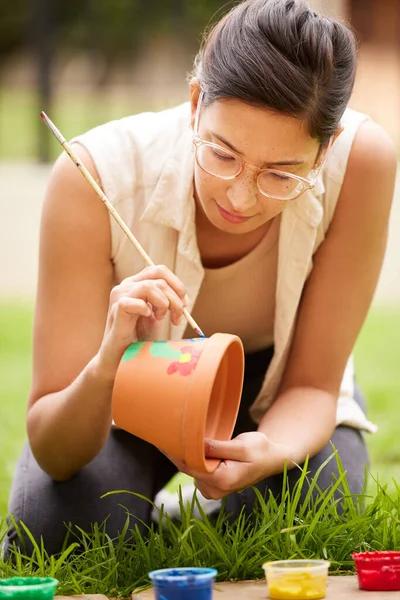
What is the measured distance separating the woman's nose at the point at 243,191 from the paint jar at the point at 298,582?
61cm

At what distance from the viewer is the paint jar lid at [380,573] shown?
1.58 m

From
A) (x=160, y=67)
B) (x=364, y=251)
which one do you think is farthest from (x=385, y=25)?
(x=364, y=251)

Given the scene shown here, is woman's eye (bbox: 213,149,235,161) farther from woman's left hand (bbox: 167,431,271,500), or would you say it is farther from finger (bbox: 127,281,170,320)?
woman's left hand (bbox: 167,431,271,500)

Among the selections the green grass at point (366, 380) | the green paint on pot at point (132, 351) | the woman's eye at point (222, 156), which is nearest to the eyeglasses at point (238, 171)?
the woman's eye at point (222, 156)

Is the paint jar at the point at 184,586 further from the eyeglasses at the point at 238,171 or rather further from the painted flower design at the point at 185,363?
the eyeglasses at the point at 238,171

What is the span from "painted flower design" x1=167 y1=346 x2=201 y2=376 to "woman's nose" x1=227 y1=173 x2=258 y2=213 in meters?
0.32

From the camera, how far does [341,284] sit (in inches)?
85.6

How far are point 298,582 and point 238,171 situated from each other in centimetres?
69

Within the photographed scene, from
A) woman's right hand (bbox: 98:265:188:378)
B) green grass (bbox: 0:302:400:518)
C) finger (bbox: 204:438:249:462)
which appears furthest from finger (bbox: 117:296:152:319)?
green grass (bbox: 0:302:400:518)

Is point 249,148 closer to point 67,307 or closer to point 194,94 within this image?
point 194,94

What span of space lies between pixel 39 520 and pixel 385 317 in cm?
451

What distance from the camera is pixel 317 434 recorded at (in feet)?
6.77

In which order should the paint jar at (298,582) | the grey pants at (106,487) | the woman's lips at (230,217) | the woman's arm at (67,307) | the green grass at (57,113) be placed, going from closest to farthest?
the paint jar at (298,582) → the woman's lips at (230,217) → the woman's arm at (67,307) → the grey pants at (106,487) → the green grass at (57,113)

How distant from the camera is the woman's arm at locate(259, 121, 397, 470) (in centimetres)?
212
